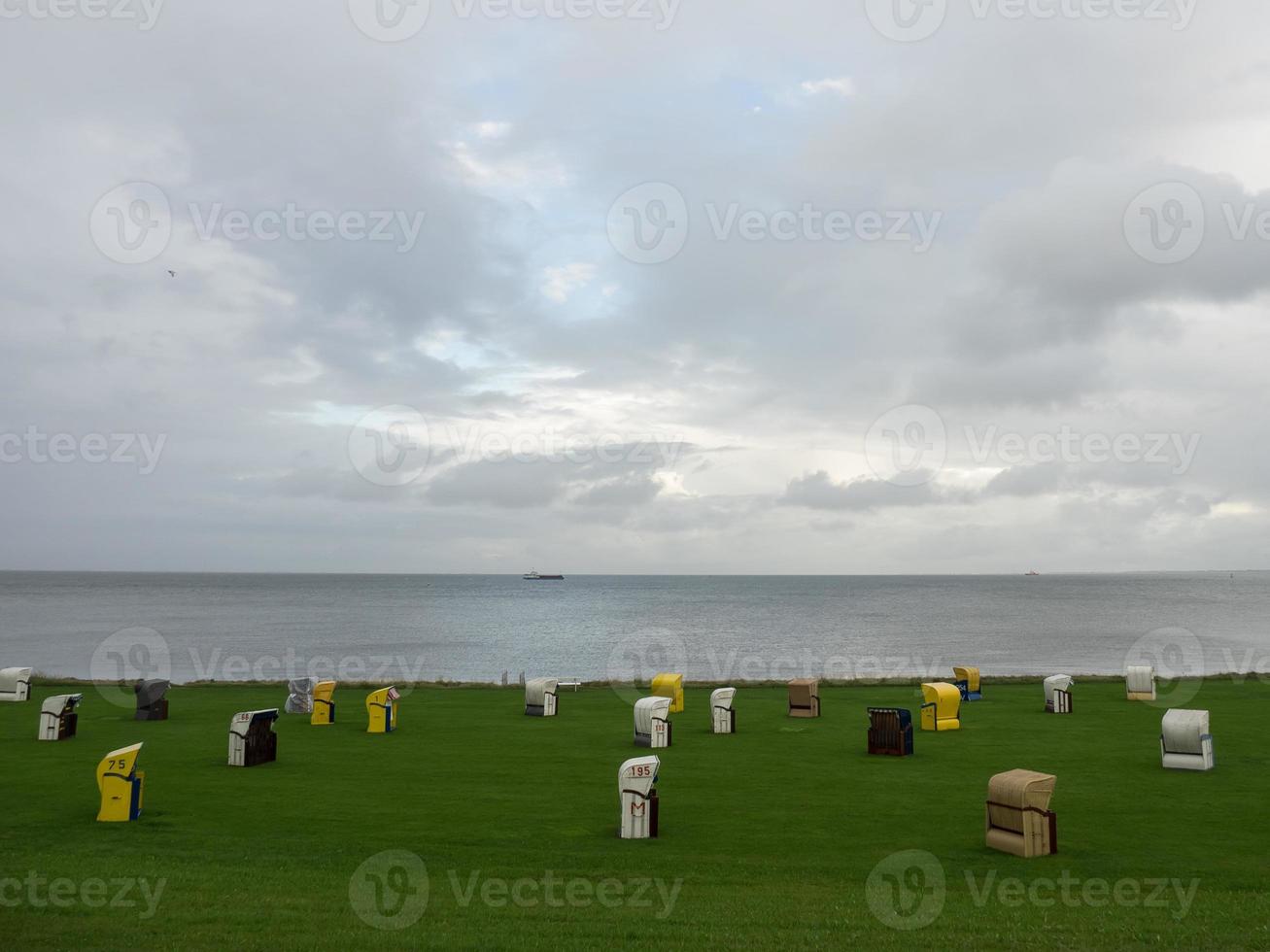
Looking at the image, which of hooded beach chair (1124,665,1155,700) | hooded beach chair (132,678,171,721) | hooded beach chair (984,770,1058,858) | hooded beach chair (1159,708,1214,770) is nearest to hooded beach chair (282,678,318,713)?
hooded beach chair (132,678,171,721)

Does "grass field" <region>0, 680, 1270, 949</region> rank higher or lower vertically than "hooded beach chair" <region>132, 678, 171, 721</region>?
lower

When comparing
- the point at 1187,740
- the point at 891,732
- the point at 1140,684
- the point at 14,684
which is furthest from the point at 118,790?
the point at 1140,684

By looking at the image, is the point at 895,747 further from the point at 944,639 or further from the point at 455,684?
the point at 944,639

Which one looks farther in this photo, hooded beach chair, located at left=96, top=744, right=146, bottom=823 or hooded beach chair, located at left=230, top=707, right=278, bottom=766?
hooded beach chair, located at left=230, top=707, right=278, bottom=766

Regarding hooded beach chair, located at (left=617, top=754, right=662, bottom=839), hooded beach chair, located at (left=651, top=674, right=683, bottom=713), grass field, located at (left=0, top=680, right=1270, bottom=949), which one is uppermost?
hooded beach chair, located at (left=651, top=674, right=683, bottom=713)

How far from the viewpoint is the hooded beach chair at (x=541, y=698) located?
30.8m

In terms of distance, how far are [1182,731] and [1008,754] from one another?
13.2 feet

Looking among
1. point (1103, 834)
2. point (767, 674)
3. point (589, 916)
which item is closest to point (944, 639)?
point (767, 674)

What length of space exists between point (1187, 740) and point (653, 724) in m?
12.4

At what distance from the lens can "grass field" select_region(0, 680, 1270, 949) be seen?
1080 centimetres

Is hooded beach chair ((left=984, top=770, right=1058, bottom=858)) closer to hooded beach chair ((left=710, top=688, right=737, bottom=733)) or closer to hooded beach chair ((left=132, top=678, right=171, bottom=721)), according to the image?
hooded beach chair ((left=710, top=688, right=737, bottom=733))

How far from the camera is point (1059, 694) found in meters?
30.3

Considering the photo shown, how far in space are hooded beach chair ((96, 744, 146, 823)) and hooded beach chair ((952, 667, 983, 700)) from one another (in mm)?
27776

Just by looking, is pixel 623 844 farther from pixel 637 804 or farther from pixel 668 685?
pixel 668 685
